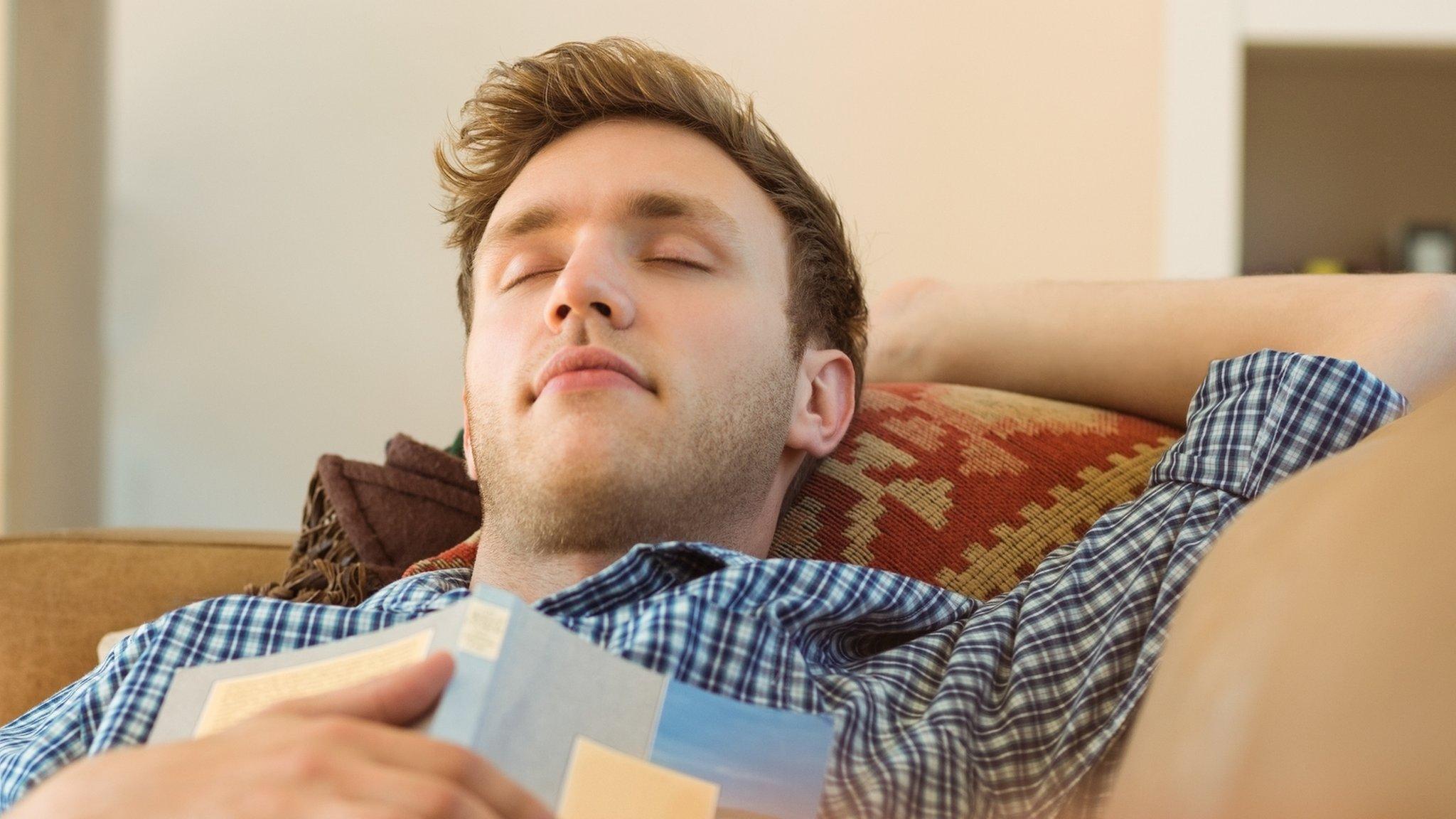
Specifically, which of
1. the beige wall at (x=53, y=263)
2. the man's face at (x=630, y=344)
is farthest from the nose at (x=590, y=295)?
the beige wall at (x=53, y=263)

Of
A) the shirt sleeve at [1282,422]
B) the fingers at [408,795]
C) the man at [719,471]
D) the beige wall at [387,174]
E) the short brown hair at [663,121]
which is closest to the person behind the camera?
the fingers at [408,795]

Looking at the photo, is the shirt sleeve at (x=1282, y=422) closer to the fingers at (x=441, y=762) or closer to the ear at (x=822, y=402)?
the ear at (x=822, y=402)

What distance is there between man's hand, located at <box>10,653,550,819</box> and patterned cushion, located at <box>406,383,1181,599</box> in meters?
0.49

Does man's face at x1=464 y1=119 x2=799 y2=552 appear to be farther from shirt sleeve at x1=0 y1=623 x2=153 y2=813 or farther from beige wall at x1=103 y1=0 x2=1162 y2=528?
beige wall at x1=103 y1=0 x2=1162 y2=528

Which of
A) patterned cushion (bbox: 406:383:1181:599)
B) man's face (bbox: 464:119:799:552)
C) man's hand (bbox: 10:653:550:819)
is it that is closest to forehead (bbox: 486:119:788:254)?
man's face (bbox: 464:119:799:552)

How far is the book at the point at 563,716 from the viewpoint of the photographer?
0.57 metres

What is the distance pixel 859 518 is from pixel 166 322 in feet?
5.29

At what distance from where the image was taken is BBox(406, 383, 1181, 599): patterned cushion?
1.02 m

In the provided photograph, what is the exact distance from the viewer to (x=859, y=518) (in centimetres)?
→ 105

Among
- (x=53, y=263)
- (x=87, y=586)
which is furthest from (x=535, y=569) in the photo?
(x=53, y=263)

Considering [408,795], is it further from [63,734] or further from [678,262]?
[678,262]

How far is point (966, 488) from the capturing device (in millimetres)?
1062

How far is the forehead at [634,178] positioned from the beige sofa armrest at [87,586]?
473mm

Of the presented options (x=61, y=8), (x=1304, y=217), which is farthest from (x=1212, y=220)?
(x=61, y=8)
